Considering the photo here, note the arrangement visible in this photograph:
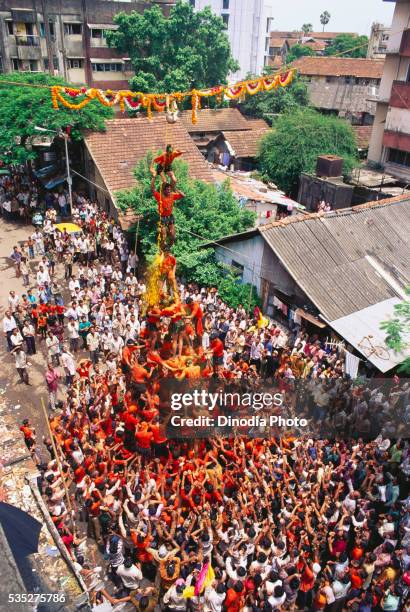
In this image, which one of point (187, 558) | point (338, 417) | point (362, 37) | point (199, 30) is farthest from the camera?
point (362, 37)

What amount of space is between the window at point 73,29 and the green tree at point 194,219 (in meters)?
26.8

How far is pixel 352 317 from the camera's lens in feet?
49.1

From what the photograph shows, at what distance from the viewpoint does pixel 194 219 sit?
1962 centimetres

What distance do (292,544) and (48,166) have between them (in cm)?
2672

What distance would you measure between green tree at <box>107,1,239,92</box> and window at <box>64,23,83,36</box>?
445cm

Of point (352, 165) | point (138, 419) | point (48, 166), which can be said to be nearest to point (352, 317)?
point (138, 419)

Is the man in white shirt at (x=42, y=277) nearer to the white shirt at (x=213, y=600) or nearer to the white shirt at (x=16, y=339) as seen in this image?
the white shirt at (x=16, y=339)

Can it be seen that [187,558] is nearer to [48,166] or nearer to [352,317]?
[352,317]

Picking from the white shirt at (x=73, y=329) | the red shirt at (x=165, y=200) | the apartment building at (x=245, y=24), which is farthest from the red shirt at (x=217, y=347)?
the apartment building at (x=245, y=24)

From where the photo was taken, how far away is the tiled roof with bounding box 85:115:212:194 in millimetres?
24078

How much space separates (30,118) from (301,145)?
46.8 ft

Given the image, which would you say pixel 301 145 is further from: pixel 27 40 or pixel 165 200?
pixel 27 40

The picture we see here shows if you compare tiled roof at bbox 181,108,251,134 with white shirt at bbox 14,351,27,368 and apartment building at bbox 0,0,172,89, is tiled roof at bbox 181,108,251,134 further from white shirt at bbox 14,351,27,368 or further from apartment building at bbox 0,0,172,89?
white shirt at bbox 14,351,27,368

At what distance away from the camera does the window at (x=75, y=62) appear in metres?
42.2
